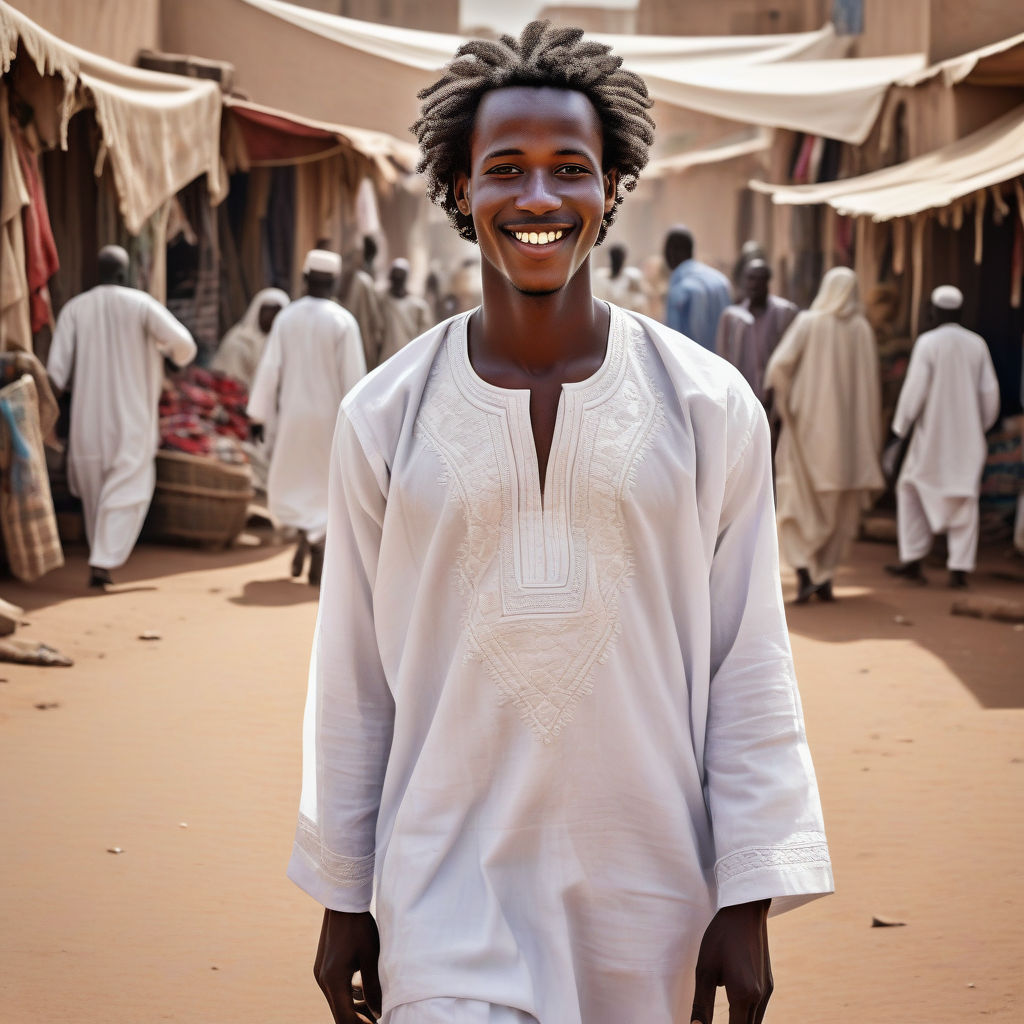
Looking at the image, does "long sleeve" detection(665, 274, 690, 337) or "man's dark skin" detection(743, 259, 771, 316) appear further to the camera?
"long sleeve" detection(665, 274, 690, 337)

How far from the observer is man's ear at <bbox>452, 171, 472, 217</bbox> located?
7.77 ft

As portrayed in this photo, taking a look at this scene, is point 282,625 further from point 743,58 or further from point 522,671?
point 743,58

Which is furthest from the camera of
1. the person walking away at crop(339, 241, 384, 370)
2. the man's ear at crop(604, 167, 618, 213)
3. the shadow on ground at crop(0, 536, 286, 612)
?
the person walking away at crop(339, 241, 384, 370)

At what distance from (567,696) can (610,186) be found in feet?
Result: 2.70

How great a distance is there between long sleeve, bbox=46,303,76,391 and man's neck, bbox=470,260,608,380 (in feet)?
25.8

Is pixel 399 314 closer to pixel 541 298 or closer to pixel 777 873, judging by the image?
pixel 541 298

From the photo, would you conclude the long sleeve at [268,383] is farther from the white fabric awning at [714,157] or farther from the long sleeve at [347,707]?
the white fabric awning at [714,157]

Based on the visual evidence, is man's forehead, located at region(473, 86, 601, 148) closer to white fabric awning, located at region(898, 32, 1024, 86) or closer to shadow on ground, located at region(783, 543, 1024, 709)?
shadow on ground, located at region(783, 543, 1024, 709)

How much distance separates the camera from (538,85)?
7.33 feet

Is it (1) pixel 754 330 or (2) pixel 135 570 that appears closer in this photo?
(2) pixel 135 570

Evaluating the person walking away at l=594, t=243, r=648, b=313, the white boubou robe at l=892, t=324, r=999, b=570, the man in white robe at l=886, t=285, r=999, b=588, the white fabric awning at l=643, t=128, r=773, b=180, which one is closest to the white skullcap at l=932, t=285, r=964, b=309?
the man in white robe at l=886, t=285, r=999, b=588

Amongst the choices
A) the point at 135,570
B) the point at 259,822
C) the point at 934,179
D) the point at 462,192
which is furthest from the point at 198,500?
the point at 462,192

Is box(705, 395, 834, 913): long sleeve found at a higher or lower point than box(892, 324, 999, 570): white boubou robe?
higher

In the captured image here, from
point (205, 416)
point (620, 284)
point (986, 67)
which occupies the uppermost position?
point (986, 67)
